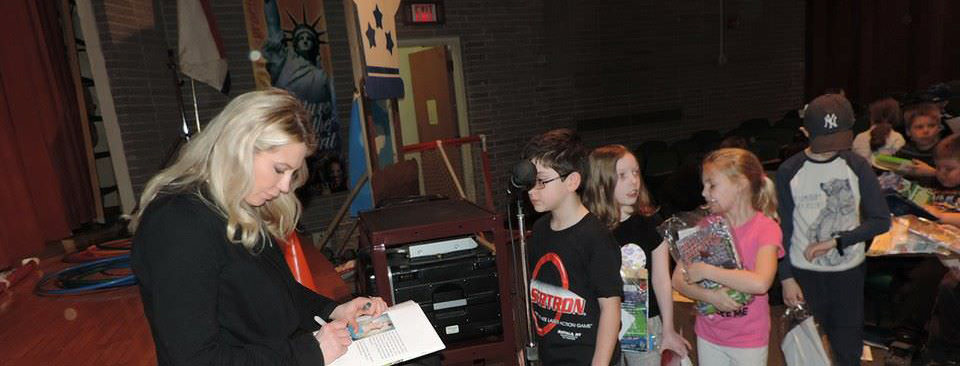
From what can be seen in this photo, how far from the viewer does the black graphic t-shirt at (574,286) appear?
70.1 inches

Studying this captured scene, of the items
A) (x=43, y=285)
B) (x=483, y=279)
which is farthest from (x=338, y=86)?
(x=483, y=279)

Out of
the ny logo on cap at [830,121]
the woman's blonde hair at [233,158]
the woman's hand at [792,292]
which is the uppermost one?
the woman's blonde hair at [233,158]

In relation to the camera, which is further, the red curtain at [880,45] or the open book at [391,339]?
the red curtain at [880,45]

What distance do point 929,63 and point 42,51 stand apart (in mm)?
11222

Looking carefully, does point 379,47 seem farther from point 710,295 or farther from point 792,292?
point 792,292

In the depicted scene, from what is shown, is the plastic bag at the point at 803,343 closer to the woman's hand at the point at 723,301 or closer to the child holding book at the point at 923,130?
the woman's hand at the point at 723,301

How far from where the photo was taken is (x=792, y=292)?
2.56m

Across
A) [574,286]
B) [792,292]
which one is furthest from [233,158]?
[792,292]

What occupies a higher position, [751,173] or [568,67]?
[568,67]

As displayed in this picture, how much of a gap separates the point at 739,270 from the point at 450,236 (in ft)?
3.82

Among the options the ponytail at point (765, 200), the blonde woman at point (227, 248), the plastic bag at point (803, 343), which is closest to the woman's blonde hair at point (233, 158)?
the blonde woman at point (227, 248)

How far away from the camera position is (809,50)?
9.85 meters

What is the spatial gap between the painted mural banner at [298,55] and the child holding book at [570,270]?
4.59 meters

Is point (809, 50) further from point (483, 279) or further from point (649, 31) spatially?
point (483, 279)
